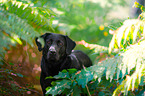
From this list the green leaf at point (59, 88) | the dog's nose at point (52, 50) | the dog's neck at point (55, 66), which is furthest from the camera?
the dog's neck at point (55, 66)

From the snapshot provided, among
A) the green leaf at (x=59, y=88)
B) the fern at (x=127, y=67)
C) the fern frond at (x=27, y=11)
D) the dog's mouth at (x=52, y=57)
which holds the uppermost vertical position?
the fern frond at (x=27, y=11)

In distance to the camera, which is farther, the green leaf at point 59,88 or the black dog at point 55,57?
the black dog at point 55,57

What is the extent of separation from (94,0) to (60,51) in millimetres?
3189

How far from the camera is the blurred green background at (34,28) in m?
2.54

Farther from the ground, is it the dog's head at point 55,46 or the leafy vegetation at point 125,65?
the leafy vegetation at point 125,65

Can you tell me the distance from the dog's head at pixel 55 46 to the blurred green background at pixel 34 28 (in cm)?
23

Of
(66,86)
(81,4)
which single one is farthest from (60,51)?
(81,4)

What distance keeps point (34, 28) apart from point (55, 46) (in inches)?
16.4

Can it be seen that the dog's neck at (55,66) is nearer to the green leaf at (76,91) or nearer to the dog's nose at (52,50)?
the dog's nose at (52,50)

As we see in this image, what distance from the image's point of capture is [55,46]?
3039 mm

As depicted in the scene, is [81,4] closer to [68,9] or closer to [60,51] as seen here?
[68,9]

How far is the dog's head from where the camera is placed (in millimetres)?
2992

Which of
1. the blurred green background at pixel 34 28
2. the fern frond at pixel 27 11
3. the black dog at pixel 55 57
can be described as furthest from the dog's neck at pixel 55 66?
the fern frond at pixel 27 11

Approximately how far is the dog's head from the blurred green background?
0.23 meters
